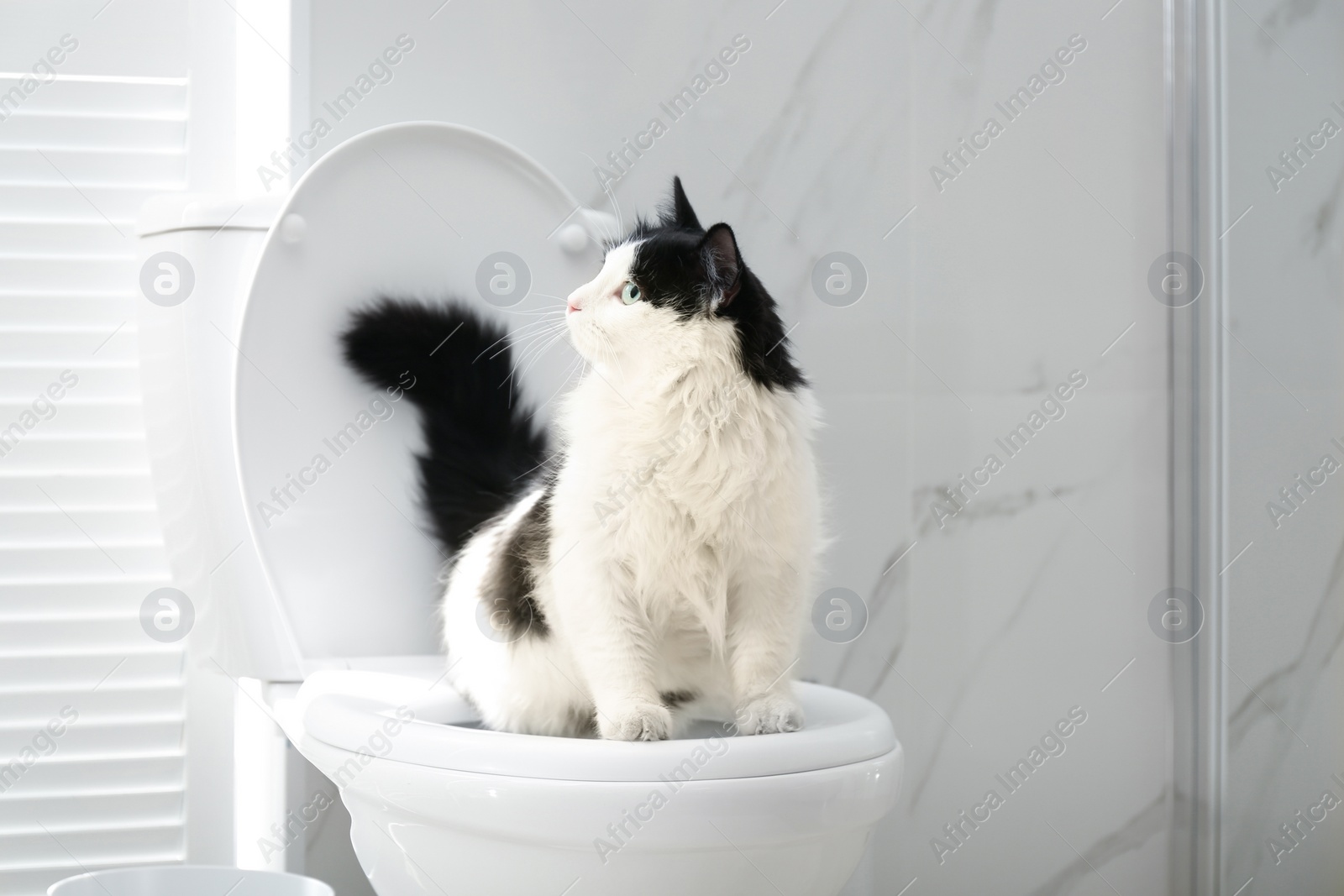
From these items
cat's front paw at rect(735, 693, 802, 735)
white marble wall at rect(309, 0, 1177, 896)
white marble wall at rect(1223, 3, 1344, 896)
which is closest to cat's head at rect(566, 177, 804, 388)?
cat's front paw at rect(735, 693, 802, 735)

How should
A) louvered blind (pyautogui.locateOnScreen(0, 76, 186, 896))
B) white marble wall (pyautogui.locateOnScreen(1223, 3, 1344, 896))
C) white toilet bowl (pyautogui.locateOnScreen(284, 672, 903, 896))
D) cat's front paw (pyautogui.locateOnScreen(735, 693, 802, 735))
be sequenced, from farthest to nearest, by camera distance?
white marble wall (pyautogui.locateOnScreen(1223, 3, 1344, 896)), louvered blind (pyautogui.locateOnScreen(0, 76, 186, 896)), cat's front paw (pyautogui.locateOnScreen(735, 693, 802, 735)), white toilet bowl (pyautogui.locateOnScreen(284, 672, 903, 896))

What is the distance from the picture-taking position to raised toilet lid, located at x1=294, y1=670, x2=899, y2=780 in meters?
0.78

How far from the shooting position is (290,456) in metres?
1.22

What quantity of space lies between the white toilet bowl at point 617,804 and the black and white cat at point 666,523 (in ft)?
0.29

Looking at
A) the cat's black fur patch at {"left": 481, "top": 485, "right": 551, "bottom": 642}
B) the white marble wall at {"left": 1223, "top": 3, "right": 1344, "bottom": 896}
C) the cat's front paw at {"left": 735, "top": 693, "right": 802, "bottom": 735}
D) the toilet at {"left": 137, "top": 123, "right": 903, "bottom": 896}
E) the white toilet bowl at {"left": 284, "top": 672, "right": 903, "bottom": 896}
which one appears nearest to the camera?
the white toilet bowl at {"left": 284, "top": 672, "right": 903, "bottom": 896}

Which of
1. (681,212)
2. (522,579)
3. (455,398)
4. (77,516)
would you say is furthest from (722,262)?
(77,516)

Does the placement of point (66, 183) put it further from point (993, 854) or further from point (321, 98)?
point (993, 854)

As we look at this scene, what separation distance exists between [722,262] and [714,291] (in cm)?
3

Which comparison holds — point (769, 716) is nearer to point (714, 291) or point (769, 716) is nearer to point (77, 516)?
point (714, 291)

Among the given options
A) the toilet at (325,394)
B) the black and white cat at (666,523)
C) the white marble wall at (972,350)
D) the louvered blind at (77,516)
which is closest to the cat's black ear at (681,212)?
the black and white cat at (666,523)

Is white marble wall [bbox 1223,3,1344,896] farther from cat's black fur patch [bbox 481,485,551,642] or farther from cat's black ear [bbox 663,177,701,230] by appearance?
cat's black fur patch [bbox 481,485,551,642]

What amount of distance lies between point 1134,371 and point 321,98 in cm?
126

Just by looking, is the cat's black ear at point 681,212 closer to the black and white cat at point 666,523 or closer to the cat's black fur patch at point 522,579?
the black and white cat at point 666,523

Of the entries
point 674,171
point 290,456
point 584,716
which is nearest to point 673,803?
point 584,716
